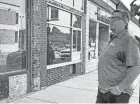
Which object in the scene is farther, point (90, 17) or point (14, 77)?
point (90, 17)

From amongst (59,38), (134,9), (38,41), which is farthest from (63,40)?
(134,9)

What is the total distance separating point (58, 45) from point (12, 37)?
2610mm

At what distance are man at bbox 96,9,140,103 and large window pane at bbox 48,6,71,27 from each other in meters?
5.15

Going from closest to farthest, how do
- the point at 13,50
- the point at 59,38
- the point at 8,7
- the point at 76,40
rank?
the point at 8,7 < the point at 13,50 < the point at 59,38 < the point at 76,40

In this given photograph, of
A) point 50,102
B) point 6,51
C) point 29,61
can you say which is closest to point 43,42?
point 29,61

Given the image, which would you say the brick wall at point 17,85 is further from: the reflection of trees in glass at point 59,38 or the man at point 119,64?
the man at point 119,64

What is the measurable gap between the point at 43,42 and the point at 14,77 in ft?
5.72

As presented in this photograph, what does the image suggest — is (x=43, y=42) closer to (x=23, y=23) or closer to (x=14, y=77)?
(x=23, y=23)

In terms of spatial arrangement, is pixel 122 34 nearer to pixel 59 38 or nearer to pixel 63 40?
pixel 59 38

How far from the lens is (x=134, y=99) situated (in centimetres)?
616

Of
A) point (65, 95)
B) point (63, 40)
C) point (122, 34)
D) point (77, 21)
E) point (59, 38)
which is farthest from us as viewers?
point (77, 21)

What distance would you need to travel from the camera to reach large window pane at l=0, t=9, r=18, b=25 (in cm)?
549

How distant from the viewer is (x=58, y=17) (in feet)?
26.9

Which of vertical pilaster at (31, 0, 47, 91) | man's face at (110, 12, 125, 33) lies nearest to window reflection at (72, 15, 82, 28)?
vertical pilaster at (31, 0, 47, 91)
